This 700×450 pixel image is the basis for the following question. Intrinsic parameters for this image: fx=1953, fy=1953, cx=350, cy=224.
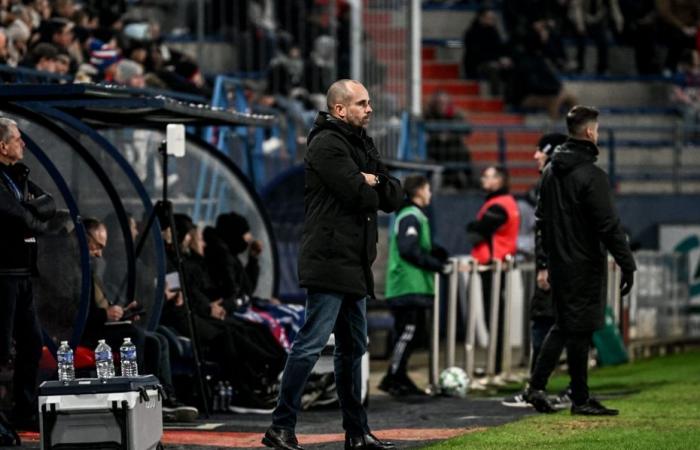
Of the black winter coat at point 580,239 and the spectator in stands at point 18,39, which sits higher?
the spectator in stands at point 18,39

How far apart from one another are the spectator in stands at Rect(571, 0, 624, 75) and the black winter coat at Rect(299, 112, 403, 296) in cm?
1910

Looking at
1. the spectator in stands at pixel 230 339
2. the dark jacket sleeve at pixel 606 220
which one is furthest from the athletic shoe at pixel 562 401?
the spectator in stands at pixel 230 339

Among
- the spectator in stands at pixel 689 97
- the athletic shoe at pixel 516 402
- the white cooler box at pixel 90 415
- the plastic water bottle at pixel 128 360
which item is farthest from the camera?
the spectator in stands at pixel 689 97

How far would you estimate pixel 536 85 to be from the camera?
28094 mm

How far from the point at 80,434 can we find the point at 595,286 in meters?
4.06

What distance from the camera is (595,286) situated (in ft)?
42.3

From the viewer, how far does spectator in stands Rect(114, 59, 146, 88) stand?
18766 millimetres

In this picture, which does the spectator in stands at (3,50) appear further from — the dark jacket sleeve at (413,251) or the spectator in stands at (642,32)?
the spectator in stands at (642,32)

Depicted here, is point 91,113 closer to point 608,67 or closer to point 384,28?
point 384,28

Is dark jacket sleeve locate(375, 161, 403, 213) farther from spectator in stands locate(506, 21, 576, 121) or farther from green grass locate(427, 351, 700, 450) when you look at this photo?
spectator in stands locate(506, 21, 576, 121)

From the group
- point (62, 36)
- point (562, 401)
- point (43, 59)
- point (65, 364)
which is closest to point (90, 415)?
point (65, 364)

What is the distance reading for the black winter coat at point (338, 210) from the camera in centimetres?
1061

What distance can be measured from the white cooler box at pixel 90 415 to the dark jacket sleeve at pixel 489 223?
7868 millimetres

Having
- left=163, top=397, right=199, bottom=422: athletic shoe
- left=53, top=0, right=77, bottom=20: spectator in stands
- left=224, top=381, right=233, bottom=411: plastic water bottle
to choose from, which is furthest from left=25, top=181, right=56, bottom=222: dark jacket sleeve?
left=53, top=0, right=77, bottom=20: spectator in stands
